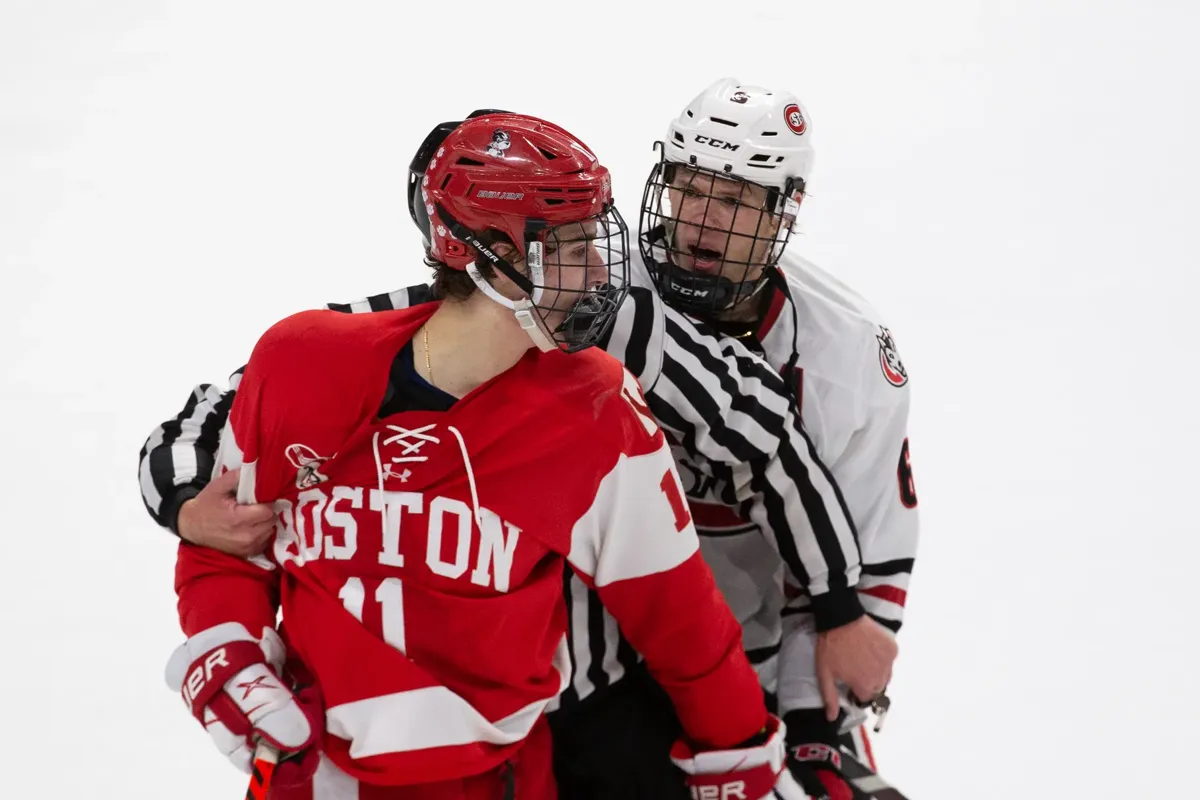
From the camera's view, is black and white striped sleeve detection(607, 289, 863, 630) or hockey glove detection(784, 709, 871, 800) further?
hockey glove detection(784, 709, 871, 800)

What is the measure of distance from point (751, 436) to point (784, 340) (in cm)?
34

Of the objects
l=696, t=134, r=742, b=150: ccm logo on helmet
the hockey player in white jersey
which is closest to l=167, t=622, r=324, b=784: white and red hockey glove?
the hockey player in white jersey

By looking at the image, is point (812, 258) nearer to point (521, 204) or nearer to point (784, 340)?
point (784, 340)

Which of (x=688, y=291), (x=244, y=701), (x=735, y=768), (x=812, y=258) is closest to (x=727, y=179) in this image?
(x=688, y=291)

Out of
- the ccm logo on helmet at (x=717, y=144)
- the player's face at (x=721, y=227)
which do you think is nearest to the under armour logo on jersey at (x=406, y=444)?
the player's face at (x=721, y=227)

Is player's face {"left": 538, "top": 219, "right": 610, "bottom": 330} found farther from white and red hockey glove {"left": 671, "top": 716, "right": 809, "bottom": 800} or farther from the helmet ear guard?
white and red hockey glove {"left": 671, "top": 716, "right": 809, "bottom": 800}

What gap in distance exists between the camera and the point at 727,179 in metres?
2.26

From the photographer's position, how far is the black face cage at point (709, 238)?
2197 millimetres

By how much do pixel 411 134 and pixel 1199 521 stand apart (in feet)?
7.93

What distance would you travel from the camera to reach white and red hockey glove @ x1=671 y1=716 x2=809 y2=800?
1858 mm

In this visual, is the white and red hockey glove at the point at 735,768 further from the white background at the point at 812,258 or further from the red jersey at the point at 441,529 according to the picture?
the white background at the point at 812,258

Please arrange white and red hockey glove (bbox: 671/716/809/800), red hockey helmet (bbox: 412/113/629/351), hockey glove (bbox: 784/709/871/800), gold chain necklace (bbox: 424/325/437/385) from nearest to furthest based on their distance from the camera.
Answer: red hockey helmet (bbox: 412/113/629/351)
gold chain necklace (bbox: 424/325/437/385)
white and red hockey glove (bbox: 671/716/809/800)
hockey glove (bbox: 784/709/871/800)

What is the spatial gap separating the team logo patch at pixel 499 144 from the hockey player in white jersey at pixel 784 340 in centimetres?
62

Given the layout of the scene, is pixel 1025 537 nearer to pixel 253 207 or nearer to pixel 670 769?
pixel 670 769
